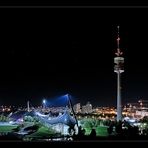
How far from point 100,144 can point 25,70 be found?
1.47m

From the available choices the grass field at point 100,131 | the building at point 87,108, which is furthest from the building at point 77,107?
the grass field at point 100,131

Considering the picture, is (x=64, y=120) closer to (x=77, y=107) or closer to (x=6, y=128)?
(x=77, y=107)

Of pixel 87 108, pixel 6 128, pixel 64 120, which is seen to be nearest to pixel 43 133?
pixel 64 120

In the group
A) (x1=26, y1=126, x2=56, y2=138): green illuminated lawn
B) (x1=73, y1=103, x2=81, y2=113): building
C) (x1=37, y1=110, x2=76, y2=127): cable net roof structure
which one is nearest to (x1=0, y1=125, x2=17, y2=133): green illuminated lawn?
(x1=26, y1=126, x2=56, y2=138): green illuminated lawn

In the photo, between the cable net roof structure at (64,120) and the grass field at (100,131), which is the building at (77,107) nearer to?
the cable net roof structure at (64,120)

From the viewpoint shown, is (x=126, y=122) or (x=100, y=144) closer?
(x=100, y=144)

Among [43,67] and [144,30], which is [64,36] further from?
[144,30]

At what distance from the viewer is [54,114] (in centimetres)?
656

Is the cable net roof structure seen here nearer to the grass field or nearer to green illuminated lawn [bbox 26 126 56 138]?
green illuminated lawn [bbox 26 126 56 138]

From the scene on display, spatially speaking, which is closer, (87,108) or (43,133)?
(43,133)

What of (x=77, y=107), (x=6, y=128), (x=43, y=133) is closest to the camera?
(x=6, y=128)

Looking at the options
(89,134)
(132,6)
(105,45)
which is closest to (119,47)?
(105,45)

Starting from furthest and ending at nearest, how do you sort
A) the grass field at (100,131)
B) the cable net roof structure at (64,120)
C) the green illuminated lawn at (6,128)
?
1. the cable net roof structure at (64,120)
2. the grass field at (100,131)
3. the green illuminated lawn at (6,128)

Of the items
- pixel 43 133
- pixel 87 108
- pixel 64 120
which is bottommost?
pixel 43 133
